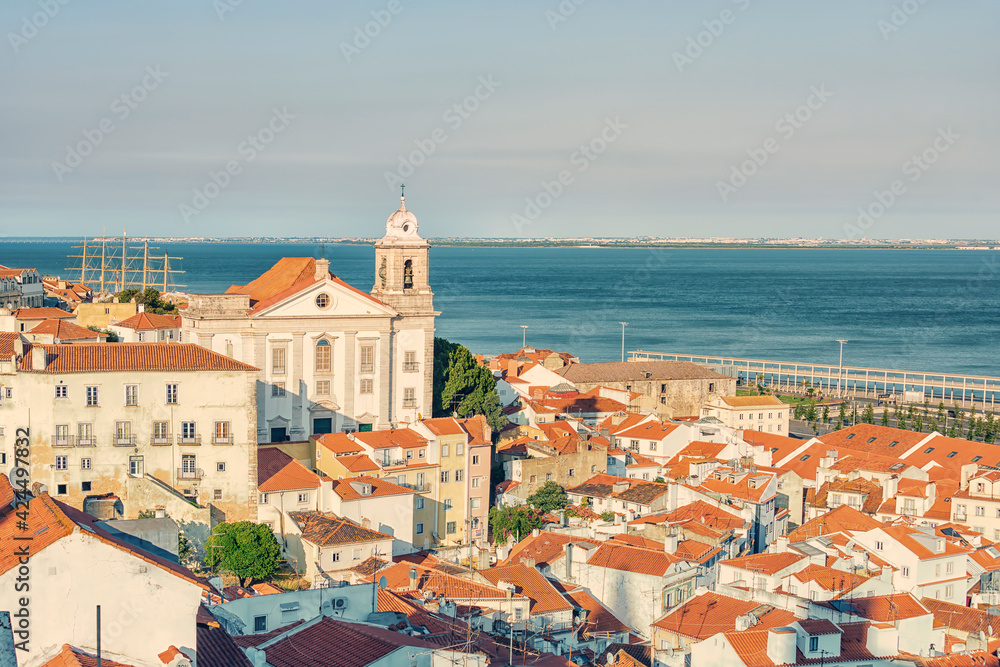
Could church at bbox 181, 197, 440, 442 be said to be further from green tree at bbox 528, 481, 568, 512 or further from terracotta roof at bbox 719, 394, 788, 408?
terracotta roof at bbox 719, 394, 788, 408

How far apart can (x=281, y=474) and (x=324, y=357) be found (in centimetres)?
745

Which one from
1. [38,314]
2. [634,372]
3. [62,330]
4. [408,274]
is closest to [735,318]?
[634,372]

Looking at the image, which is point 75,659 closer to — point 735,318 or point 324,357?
point 324,357

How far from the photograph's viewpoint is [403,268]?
4406 centimetres

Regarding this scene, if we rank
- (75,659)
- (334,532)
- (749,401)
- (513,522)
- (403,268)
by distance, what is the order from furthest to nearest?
1. (749,401)
2. (403,268)
3. (513,522)
4. (334,532)
5. (75,659)

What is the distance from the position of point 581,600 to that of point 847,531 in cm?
895

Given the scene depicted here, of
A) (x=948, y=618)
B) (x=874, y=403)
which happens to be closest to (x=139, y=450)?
(x=948, y=618)

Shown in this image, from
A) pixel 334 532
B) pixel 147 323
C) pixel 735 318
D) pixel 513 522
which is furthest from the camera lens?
pixel 735 318

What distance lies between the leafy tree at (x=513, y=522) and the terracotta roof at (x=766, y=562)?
833 cm

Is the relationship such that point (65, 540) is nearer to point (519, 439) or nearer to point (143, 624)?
point (143, 624)

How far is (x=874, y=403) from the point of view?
222 feet

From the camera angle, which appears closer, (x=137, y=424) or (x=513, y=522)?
(x=137, y=424)

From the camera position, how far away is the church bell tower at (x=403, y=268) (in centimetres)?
4309

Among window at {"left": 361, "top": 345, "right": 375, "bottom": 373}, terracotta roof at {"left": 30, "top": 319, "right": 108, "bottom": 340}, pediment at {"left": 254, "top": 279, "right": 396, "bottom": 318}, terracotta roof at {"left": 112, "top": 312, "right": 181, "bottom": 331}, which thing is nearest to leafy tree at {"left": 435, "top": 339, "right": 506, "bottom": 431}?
window at {"left": 361, "top": 345, "right": 375, "bottom": 373}
